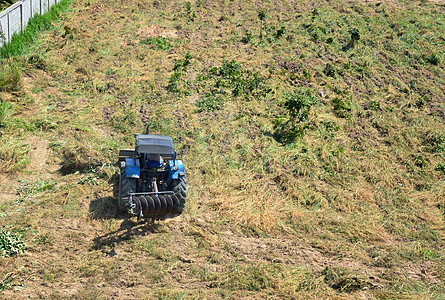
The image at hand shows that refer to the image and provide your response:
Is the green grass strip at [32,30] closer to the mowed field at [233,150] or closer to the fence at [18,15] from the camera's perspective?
the fence at [18,15]

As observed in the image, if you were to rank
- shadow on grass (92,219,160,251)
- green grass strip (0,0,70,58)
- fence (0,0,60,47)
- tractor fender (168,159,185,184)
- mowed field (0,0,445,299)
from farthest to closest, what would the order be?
1. green grass strip (0,0,70,58)
2. fence (0,0,60,47)
3. tractor fender (168,159,185,184)
4. shadow on grass (92,219,160,251)
5. mowed field (0,0,445,299)

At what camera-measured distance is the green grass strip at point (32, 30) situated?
49.9ft

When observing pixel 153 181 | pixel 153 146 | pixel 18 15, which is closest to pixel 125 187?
pixel 153 181

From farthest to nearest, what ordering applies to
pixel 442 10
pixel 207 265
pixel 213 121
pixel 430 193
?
1. pixel 442 10
2. pixel 213 121
3. pixel 430 193
4. pixel 207 265

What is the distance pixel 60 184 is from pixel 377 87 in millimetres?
13755

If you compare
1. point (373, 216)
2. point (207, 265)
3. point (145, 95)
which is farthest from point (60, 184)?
point (373, 216)

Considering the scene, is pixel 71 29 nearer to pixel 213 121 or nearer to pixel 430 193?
pixel 213 121

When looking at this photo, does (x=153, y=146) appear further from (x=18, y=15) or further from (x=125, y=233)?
(x=18, y=15)

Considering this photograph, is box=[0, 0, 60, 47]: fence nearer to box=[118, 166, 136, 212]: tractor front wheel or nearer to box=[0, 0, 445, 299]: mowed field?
box=[0, 0, 445, 299]: mowed field

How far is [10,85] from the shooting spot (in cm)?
1324

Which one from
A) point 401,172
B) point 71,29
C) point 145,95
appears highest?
point 71,29

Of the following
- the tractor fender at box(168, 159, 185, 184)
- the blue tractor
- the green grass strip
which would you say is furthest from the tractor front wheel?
the green grass strip

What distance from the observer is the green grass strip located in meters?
15.2

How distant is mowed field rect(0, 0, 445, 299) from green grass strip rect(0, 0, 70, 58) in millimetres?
289
